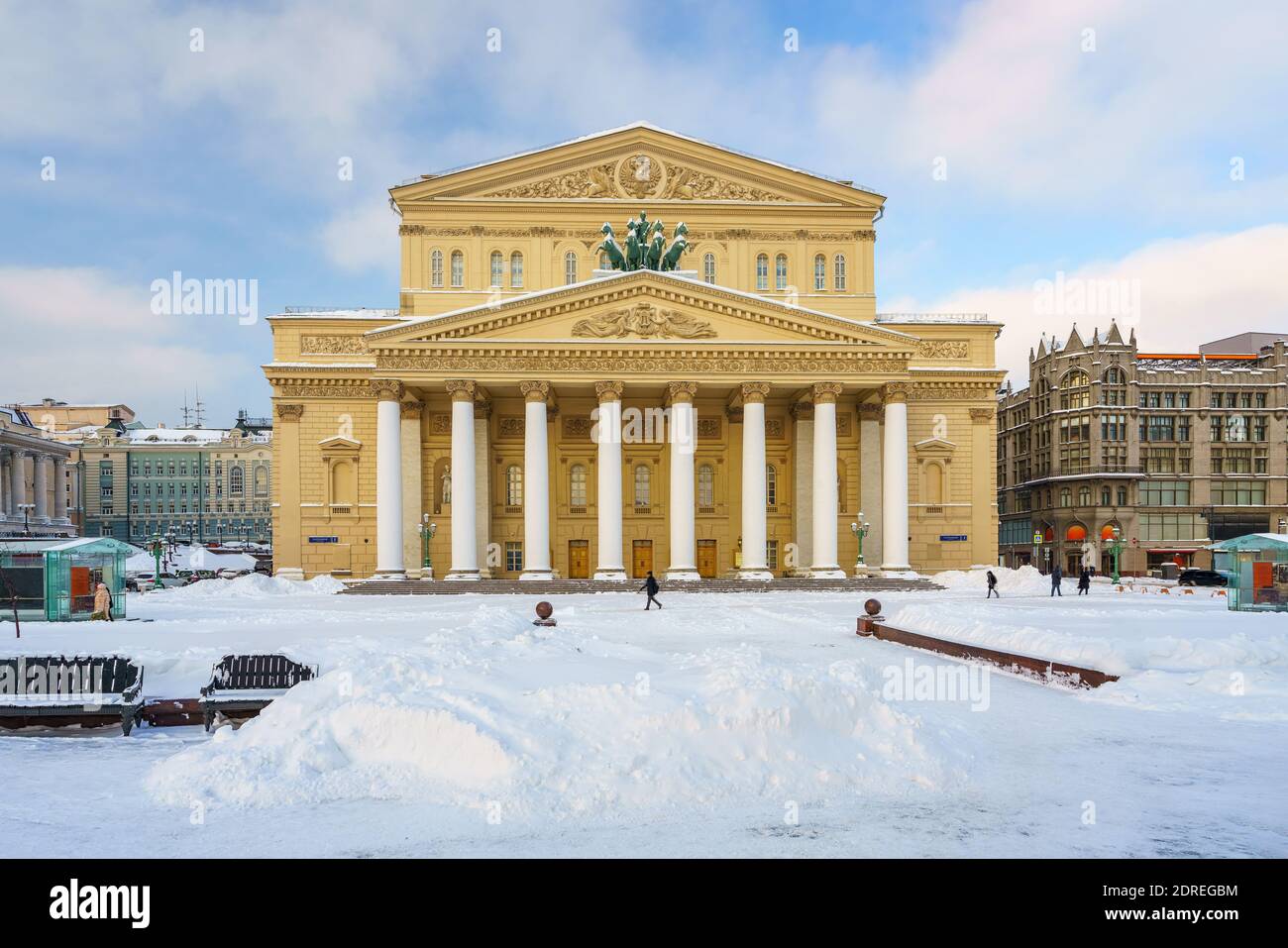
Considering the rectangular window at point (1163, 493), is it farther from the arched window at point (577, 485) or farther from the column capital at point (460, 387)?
the column capital at point (460, 387)

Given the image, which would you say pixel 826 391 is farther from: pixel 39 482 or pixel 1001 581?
pixel 39 482

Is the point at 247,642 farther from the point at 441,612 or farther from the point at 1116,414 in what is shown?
the point at 1116,414

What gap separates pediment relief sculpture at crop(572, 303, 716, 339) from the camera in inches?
1750

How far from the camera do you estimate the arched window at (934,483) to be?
168ft

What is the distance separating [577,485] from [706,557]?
26.9 ft

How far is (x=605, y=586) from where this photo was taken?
42125mm

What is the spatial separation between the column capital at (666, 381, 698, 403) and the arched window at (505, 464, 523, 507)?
34.9 ft

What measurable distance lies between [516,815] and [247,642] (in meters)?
13.9

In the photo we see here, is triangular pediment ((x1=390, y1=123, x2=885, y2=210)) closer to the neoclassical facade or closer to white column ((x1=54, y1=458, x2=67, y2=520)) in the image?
the neoclassical facade

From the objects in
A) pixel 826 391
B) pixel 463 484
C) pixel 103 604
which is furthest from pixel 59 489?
pixel 826 391

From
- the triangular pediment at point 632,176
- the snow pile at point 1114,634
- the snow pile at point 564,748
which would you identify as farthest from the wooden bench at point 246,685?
the triangular pediment at point 632,176

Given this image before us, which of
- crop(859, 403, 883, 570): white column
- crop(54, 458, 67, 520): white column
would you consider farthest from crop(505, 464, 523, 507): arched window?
crop(54, 458, 67, 520): white column

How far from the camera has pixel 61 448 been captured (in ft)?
362

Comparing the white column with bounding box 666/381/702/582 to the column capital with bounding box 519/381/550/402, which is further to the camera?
the column capital with bounding box 519/381/550/402
